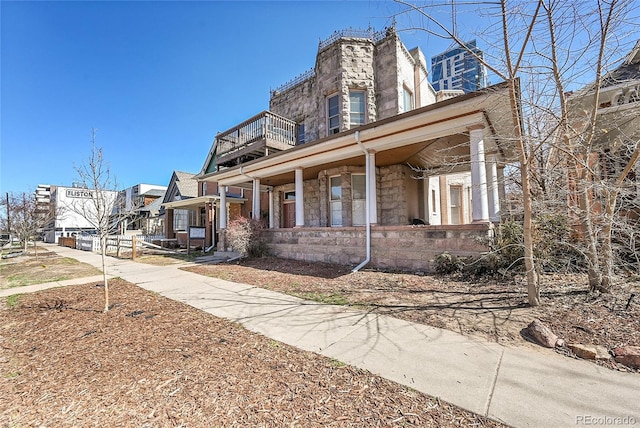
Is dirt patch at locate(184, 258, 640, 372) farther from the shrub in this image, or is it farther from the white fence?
the white fence

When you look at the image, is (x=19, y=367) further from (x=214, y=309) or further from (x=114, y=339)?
(x=214, y=309)

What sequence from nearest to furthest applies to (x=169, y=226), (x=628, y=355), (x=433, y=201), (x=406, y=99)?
(x=628, y=355)
(x=433, y=201)
(x=406, y=99)
(x=169, y=226)

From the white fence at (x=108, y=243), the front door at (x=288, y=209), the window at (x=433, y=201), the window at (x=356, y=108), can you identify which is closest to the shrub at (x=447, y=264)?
the window at (x=433, y=201)

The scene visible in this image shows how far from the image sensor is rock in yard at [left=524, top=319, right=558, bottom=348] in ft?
9.50

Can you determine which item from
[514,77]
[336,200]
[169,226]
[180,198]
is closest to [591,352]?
[514,77]

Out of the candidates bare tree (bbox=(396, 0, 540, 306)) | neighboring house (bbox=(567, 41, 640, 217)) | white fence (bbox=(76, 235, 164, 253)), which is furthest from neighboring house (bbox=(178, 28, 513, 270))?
white fence (bbox=(76, 235, 164, 253))

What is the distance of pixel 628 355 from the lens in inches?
99.0

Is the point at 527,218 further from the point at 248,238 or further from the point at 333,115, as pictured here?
the point at 333,115

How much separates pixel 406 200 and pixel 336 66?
687 cm

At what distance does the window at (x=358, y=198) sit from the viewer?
10477mm

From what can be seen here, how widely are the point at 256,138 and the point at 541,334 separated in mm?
10946

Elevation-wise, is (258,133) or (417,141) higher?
(258,133)

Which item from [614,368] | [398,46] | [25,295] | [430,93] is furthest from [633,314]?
A: [430,93]

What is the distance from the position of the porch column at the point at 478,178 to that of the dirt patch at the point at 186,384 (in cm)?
507
